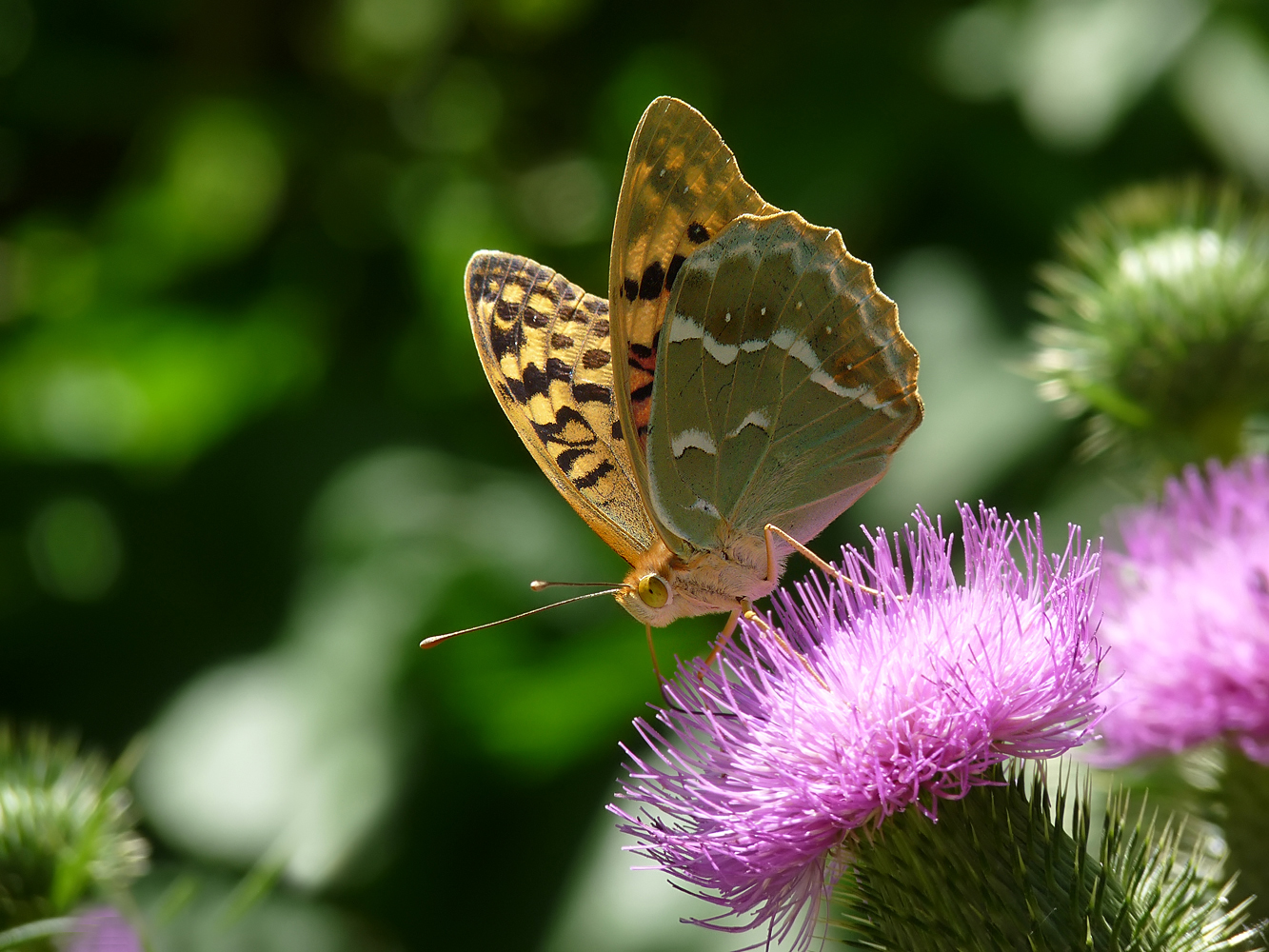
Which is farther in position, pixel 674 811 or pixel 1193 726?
pixel 1193 726

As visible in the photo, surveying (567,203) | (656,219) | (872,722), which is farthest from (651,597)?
(567,203)

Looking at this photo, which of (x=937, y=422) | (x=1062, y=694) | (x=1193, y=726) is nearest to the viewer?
(x=1062, y=694)

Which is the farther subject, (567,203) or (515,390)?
(567,203)

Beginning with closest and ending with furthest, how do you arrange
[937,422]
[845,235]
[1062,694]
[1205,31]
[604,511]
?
[1062,694], [604,511], [937,422], [1205,31], [845,235]

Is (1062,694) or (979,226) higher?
(979,226)

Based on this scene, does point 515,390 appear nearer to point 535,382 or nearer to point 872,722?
point 535,382

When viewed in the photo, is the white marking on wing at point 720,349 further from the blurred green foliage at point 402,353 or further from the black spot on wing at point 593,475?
the blurred green foliage at point 402,353

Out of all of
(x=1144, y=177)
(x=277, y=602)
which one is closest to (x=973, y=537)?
(x=1144, y=177)

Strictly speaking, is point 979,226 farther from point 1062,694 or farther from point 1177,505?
point 1062,694
